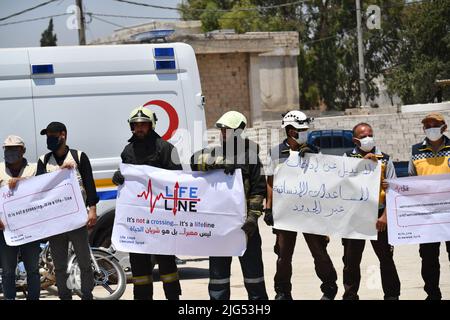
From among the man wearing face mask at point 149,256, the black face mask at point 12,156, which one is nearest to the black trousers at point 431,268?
the man wearing face mask at point 149,256

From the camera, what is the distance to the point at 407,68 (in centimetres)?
5769

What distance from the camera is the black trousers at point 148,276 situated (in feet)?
31.1

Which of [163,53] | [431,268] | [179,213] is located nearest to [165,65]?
[163,53]

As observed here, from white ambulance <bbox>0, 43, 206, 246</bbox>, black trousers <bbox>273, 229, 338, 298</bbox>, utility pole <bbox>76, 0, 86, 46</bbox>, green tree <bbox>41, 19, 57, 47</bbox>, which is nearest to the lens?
black trousers <bbox>273, 229, 338, 298</bbox>

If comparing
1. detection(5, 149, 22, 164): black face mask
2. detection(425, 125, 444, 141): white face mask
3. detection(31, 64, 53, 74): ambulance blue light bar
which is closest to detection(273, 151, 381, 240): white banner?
detection(425, 125, 444, 141): white face mask

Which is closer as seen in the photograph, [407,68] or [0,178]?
[0,178]

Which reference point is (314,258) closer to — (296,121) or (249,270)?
(249,270)

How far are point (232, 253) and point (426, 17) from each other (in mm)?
45555

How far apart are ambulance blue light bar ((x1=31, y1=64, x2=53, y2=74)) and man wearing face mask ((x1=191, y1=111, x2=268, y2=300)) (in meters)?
3.46

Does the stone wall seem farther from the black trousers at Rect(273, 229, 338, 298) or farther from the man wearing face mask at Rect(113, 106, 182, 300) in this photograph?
the man wearing face mask at Rect(113, 106, 182, 300)

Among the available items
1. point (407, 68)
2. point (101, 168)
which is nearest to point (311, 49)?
point (407, 68)

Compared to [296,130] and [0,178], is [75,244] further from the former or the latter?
[296,130]

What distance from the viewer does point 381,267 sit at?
9.55 metres

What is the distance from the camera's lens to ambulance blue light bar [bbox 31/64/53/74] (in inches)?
471
